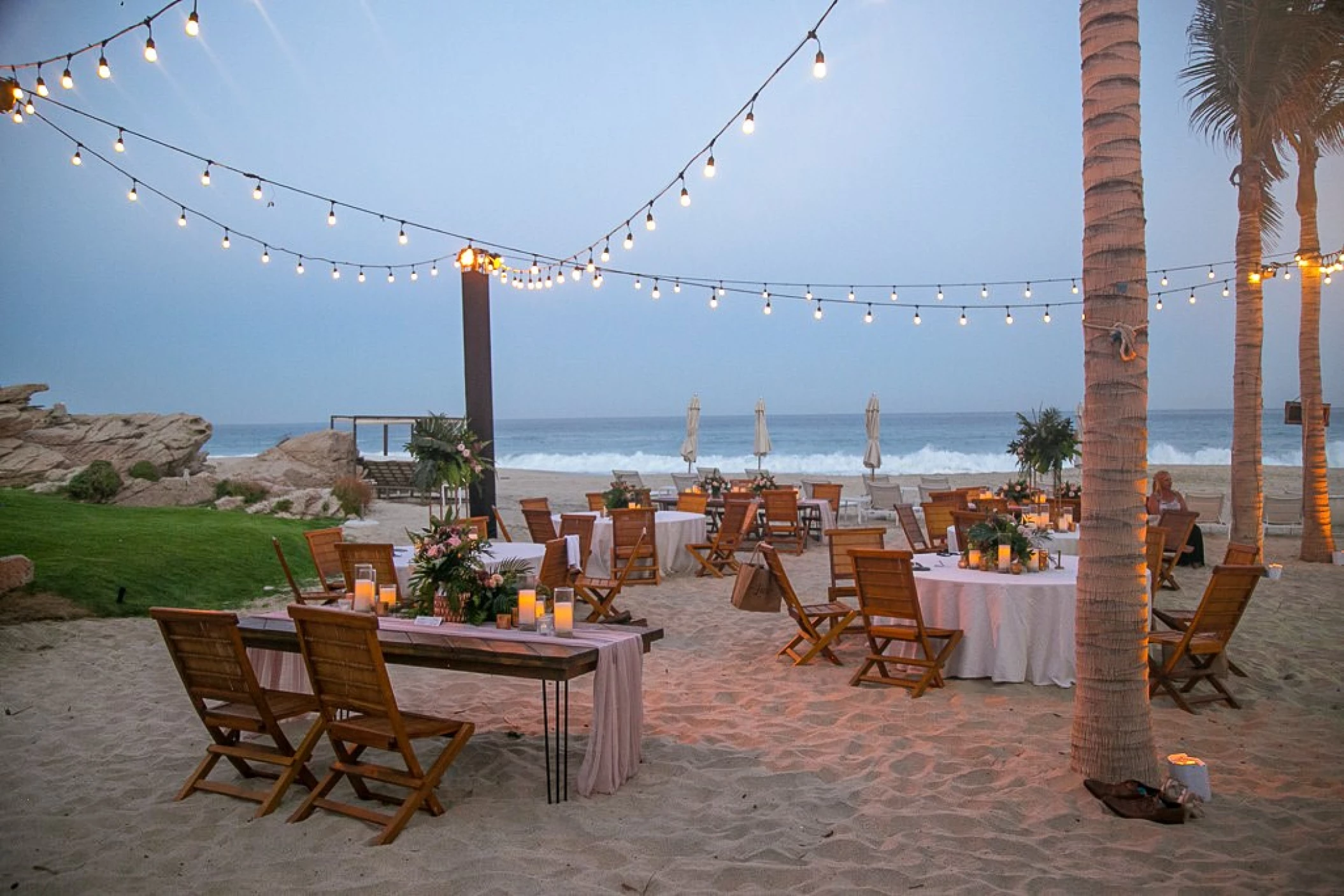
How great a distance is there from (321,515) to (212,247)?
73.8 ft

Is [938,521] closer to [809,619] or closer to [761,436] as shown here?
[809,619]

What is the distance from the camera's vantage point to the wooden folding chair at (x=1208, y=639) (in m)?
5.49

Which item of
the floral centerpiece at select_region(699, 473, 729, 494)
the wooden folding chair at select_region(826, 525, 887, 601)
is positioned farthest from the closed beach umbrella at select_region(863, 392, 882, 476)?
the wooden folding chair at select_region(826, 525, 887, 601)

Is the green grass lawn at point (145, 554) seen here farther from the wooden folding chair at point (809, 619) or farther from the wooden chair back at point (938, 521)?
the wooden chair back at point (938, 521)

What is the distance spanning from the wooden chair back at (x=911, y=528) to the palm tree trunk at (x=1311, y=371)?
17.0 ft

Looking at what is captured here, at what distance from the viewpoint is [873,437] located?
63.2ft

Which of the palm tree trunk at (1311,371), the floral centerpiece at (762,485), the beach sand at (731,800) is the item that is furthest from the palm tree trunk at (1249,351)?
the floral centerpiece at (762,485)

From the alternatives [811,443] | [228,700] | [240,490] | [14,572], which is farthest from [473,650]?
[811,443]

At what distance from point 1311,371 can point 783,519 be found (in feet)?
23.3

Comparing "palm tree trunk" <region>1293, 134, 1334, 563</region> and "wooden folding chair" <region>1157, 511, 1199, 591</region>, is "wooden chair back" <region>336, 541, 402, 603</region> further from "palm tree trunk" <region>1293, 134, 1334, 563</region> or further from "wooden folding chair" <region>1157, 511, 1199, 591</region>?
"palm tree trunk" <region>1293, 134, 1334, 563</region>

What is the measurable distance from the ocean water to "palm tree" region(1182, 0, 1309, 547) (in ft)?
76.2

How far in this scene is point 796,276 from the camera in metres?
66.3

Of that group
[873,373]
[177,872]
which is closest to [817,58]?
[177,872]

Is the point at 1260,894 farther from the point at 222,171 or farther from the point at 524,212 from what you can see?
the point at 524,212
